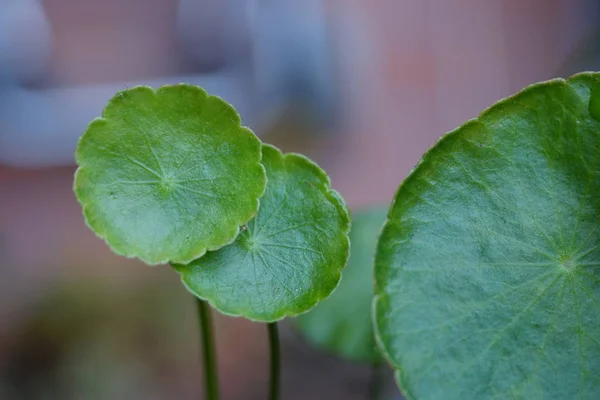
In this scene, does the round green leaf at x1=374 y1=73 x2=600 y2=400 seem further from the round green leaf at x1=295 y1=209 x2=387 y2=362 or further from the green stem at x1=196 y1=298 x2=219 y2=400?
the round green leaf at x1=295 y1=209 x2=387 y2=362

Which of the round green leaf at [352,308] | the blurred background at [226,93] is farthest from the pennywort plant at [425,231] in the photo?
the blurred background at [226,93]

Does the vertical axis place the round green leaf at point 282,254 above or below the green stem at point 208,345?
above

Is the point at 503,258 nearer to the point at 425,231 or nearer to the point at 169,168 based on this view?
the point at 425,231

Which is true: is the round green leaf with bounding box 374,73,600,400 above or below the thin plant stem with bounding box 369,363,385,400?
above

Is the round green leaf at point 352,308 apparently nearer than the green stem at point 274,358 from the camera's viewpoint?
No

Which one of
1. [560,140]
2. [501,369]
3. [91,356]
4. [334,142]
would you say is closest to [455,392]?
[501,369]

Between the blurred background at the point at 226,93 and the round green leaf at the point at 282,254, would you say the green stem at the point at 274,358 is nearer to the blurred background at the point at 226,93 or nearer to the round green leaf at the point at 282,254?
the round green leaf at the point at 282,254

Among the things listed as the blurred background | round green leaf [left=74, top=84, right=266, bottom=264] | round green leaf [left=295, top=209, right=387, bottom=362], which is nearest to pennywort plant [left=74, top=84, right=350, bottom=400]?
round green leaf [left=74, top=84, right=266, bottom=264]
